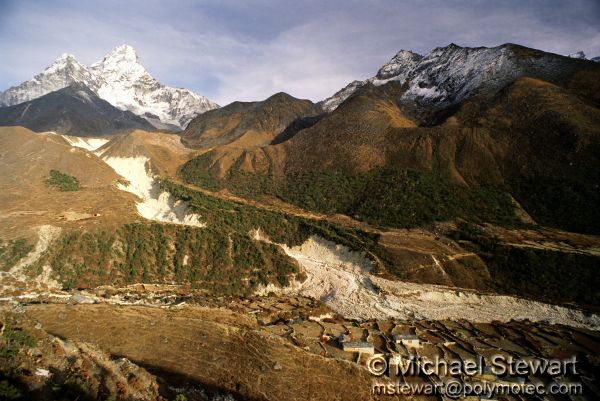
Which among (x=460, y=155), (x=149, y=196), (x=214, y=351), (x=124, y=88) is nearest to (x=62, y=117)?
(x=149, y=196)

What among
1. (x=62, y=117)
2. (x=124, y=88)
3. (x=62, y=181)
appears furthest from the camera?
(x=124, y=88)

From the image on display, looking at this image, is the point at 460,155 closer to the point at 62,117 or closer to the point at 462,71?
the point at 462,71

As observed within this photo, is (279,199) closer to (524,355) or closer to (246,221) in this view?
(246,221)

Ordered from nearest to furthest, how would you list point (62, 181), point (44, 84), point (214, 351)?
point (214, 351) → point (62, 181) → point (44, 84)

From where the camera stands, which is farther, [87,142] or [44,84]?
Answer: [44,84]

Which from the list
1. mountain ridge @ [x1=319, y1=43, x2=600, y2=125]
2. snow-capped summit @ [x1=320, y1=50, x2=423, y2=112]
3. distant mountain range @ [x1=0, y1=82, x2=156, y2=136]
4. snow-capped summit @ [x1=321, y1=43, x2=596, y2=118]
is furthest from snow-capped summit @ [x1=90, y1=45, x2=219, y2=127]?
mountain ridge @ [x1=319, y1=43, x2=600, y2=125]

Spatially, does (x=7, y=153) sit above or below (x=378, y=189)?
above

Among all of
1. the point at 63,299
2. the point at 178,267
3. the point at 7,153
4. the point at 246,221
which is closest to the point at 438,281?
the point at 246,221

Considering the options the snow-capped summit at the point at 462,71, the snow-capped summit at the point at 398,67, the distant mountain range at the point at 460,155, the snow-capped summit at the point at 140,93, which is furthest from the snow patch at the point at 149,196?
the snow-capped summit at the point at 140,93
